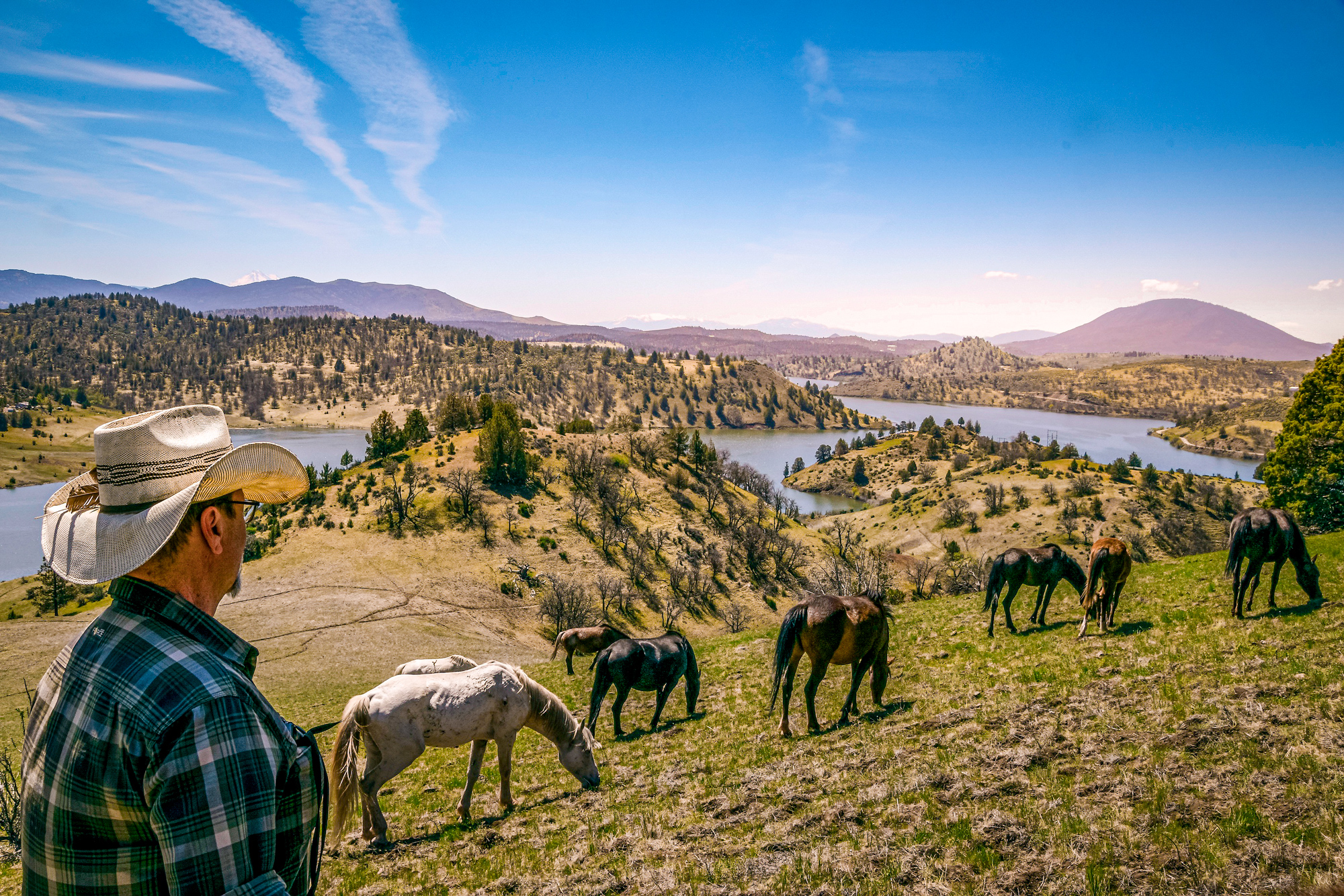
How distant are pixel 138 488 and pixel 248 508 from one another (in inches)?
21.9

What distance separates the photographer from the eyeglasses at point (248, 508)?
2.68 meters

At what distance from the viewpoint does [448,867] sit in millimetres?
7383

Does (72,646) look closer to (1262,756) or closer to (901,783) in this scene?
(901,783)

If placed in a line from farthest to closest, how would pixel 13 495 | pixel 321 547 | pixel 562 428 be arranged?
pixel 13 495, pixel 562 428, pixel 321 547

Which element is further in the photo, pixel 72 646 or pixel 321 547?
pixel 321 547

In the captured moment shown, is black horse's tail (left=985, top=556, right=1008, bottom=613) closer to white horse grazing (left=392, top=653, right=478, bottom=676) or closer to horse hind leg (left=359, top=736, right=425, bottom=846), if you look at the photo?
white horse grazing (left=392, top=653, right=478, bottom=676)

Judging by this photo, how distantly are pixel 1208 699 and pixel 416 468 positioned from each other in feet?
185

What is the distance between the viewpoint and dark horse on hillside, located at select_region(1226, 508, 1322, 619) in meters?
12.7

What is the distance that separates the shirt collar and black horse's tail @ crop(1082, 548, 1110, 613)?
1542cm

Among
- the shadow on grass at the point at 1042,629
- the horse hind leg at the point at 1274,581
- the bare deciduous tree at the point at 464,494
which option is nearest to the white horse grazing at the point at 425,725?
the shadow on grass at the point at 1042,629

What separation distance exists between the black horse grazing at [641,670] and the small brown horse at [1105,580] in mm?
8484

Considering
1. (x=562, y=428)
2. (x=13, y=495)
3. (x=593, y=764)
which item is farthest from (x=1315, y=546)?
(x=13, y=495)

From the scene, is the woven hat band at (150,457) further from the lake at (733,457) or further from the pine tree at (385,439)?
the lake at (733,457)

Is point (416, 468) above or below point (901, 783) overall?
below
